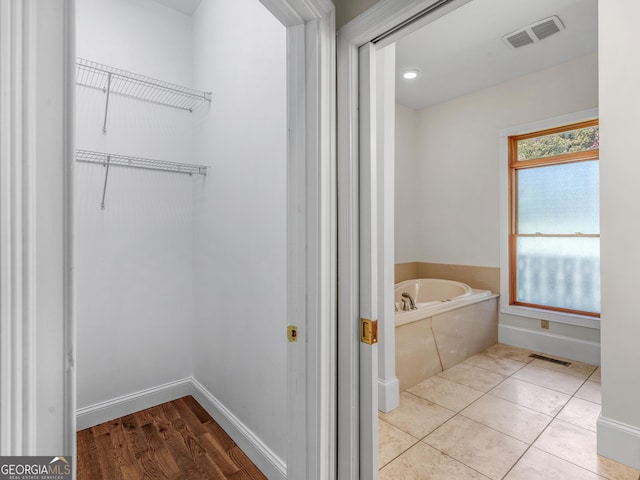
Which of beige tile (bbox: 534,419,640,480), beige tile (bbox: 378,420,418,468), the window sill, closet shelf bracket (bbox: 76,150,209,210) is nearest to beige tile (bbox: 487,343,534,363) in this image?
the window sill

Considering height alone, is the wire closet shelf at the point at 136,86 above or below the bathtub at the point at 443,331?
above

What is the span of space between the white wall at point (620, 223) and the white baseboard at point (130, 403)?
2.60 m

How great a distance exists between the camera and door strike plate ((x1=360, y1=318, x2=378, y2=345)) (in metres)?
1.13

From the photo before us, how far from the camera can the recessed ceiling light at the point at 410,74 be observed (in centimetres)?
332

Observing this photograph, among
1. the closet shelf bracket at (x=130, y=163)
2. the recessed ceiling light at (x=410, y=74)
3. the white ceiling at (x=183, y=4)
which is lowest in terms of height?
the closet shelf bracket at (x=130, y=163)

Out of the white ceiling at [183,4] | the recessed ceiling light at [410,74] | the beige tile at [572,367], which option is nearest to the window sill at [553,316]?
the beige tile at [572,367]

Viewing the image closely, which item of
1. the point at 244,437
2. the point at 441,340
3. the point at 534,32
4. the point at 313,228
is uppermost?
the point at 534,32

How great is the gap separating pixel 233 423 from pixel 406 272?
291 centimetres

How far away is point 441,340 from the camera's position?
2.80m

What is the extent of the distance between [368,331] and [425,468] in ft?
3.74

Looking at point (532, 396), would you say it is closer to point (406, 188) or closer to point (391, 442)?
point (391, 442)

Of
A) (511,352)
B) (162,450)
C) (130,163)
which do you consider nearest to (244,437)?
(162,450)

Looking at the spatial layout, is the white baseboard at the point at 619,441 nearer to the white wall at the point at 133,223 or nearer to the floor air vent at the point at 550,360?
the floor air vent at the point at 550,360

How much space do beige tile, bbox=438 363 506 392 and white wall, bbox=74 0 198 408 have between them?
2.15m
